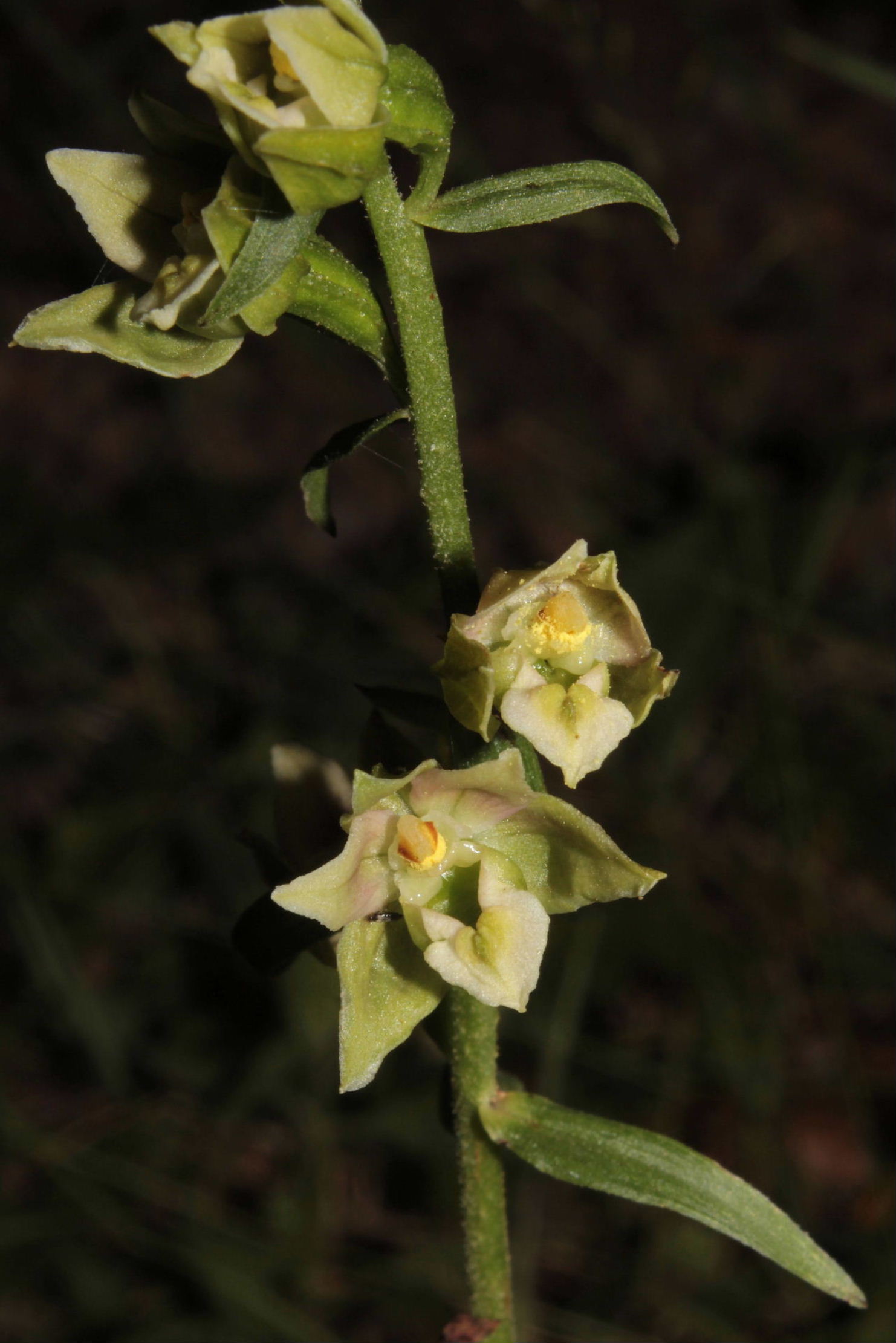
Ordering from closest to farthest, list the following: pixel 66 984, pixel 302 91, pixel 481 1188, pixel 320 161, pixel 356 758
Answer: pixel 320 161 < pixel 302 91 < pixel 481 1188 < pixel 356 758 < pixel 66 984

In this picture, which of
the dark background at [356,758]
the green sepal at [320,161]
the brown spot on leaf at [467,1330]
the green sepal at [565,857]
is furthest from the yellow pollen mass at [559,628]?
the dark background at [356,758]

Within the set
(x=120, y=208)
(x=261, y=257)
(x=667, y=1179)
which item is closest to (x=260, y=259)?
(x=261, y=257)

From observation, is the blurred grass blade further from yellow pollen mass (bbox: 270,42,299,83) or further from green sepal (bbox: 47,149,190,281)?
yellow pollen mass (bbox: 270,42,299,83)

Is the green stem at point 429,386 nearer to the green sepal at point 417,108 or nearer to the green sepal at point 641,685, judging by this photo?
the green sepal at point 417,108

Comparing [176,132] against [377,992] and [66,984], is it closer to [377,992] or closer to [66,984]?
[377,992]

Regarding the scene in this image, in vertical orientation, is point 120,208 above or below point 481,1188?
above

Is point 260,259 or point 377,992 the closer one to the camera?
point 260,259

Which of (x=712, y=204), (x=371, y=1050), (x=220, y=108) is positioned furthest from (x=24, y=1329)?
(x=712, y=204)
